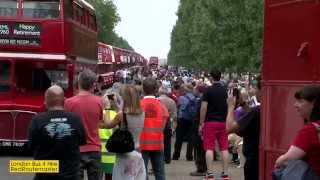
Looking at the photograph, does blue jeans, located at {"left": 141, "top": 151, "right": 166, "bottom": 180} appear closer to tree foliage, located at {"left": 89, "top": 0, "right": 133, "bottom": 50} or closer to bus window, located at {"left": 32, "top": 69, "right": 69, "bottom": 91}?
bus window, located at {"left": 32, "top": 69, "right": 69, "bottom": 91}

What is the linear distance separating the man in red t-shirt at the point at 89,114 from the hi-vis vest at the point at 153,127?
1735 mm

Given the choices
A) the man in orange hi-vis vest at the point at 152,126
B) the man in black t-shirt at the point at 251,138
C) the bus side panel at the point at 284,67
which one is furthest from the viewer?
the man in orange hi-vis vest at the point at 152,126

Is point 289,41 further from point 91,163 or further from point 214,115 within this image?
point 214,115

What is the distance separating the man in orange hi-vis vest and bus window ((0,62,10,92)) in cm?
948

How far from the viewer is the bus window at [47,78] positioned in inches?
792

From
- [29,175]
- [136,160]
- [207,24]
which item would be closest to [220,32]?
[207,24]

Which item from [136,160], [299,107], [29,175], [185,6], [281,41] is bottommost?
[29,175]

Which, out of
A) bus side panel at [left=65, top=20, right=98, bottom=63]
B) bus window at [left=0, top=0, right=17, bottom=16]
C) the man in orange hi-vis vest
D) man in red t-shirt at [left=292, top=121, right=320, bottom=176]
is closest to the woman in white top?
the man in orange hi-vis vest

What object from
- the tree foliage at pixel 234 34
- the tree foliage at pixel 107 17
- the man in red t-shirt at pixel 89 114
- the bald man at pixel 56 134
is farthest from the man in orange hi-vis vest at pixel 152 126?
the tree foliage at pixel 107 17

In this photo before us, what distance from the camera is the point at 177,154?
19688 millimetres

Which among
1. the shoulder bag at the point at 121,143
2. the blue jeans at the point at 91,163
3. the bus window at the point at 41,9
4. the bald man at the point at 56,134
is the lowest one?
the blue jeans at the point at 91,163

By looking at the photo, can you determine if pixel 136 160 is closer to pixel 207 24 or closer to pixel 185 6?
pixel 207 24

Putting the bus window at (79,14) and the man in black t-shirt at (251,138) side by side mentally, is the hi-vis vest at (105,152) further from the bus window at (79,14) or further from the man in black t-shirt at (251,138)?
the bus window at (79,14)

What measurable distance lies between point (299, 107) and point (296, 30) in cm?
157
